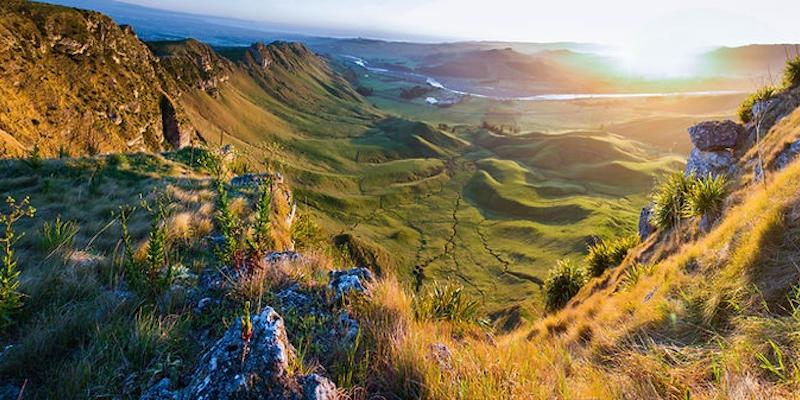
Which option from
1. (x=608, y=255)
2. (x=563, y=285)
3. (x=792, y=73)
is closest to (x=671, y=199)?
(x=608, y=255)

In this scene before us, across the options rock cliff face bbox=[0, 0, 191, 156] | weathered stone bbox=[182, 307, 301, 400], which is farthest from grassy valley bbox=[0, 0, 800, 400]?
rock cliff face bbox=[0, 0, 191, 156]

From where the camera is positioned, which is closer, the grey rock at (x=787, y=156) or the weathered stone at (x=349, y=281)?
the weathered stone at (x=349, y=281)

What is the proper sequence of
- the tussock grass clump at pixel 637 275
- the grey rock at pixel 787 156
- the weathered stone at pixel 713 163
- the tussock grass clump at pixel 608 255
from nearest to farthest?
the grey rock at pixel 787 156, the tussock grass clump at pixel 637 275, the weathered stone at pixel 713 163, the tussock grass clump at pixel 608 255

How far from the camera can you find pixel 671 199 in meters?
12.6

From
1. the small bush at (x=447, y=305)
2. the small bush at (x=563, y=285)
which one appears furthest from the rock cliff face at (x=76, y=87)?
the small bush at (x=563, y=285)

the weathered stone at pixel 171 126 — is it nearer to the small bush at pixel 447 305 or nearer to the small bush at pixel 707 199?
the small bush at pixel 447 305

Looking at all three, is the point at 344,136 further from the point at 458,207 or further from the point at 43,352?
the point at 43,352

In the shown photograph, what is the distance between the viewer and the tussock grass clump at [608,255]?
16109 mm

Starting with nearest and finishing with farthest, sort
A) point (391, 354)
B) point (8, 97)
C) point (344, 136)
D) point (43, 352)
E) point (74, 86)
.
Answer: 1. point (43, 352)
2. point (391, 354)
3. point (8, 97)
4. point (74, 86)
5. point (344, 136)

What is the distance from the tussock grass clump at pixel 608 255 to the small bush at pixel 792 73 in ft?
26.8

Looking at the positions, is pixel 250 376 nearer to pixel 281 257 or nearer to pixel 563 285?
pixel 281 257

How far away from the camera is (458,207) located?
282 ft

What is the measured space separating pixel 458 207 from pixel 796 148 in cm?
7592

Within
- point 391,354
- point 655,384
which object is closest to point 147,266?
point 391,354
